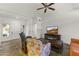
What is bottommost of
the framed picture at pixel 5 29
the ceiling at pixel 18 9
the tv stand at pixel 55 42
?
the tv stand at pixel 55 42

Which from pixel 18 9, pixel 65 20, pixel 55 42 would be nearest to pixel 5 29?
pixel 18 9

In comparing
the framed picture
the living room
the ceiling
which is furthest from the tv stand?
the framed picture

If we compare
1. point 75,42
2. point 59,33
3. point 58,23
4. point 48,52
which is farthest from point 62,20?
point 48,52

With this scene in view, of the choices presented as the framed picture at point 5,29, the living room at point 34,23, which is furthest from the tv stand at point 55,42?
the framed picture at point 5,29

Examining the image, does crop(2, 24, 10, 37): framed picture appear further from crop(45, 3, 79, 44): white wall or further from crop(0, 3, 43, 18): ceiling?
crop(45, 3, 79, 44): white wall

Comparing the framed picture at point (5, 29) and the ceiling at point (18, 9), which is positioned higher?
the ceiling at point (18, 9)

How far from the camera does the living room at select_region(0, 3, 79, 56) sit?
7.14ft

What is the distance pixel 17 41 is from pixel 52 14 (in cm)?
74

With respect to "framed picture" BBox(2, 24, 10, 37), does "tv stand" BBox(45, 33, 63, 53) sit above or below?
below

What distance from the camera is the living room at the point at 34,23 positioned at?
7.14 ft

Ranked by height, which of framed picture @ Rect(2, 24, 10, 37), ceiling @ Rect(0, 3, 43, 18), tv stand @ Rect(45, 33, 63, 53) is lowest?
tv stand @ Rect(45, 33, 63, 53)

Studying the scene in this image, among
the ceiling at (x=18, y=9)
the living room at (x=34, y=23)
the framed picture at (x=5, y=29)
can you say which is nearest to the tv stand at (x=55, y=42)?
the living room at (x=34, y=23)

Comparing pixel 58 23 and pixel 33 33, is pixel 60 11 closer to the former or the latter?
pixel 58 23

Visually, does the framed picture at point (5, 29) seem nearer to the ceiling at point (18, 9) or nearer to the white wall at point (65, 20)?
the ceiling at point (18, 9)
